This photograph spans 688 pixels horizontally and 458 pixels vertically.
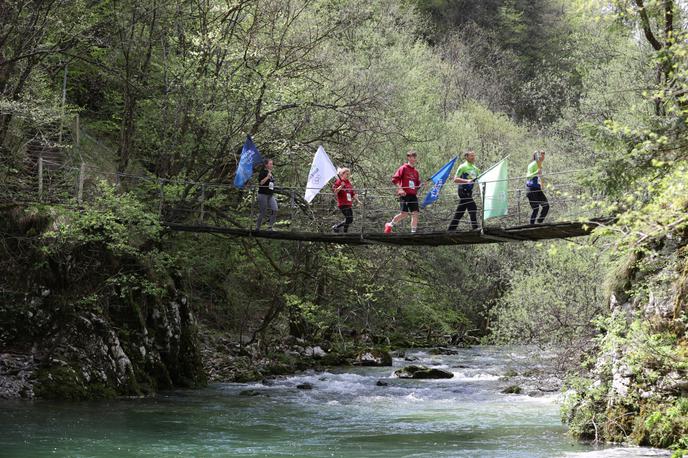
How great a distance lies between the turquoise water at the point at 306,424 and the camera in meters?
10.3

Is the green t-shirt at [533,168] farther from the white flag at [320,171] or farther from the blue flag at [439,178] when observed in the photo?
the white flag at [320,171]

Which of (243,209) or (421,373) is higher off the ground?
(243,209)

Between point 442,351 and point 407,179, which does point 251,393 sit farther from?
point 442,351

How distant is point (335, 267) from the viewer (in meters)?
18.3

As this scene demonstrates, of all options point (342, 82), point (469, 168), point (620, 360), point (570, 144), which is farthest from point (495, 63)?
point (620, 360)

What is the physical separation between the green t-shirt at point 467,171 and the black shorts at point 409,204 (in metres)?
0.76

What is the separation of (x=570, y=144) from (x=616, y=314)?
17.9 m

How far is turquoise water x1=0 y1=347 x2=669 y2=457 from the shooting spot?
10.3 meters

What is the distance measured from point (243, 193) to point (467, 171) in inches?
244

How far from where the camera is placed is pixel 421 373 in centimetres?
A: 1914

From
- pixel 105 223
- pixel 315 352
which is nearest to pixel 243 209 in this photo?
pixel 105 223

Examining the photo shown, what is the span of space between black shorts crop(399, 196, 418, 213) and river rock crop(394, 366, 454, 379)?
260 inches

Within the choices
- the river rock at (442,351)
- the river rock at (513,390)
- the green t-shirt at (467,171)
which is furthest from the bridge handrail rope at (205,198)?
the river rock at (442,351)

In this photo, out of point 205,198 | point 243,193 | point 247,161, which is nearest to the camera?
point 247,161
